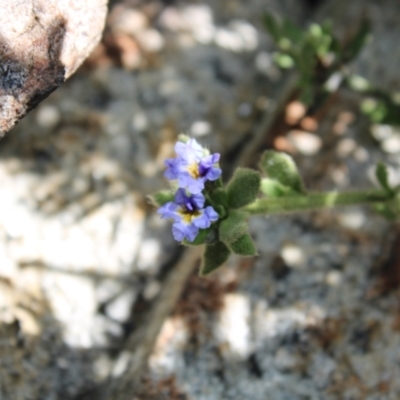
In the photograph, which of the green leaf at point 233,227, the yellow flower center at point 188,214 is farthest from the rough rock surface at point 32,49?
the green leaf at point 233,227

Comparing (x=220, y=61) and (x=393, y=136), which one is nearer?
(x=393, y=136)

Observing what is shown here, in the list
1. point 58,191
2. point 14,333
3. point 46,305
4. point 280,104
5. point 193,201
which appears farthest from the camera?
point 280,104

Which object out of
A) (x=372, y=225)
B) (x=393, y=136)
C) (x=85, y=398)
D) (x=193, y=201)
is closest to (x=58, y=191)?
(x=85, y=398)

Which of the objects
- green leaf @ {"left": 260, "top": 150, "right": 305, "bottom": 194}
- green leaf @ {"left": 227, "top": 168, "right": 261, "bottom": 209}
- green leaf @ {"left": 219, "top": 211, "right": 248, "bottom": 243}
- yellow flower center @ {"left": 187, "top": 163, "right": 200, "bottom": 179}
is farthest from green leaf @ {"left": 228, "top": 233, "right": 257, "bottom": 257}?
green leaf @ {"left": 260, "top": 150, "right": 305, "bottom": 194}

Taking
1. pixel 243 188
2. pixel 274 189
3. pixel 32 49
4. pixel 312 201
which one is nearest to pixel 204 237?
pixel 243 188

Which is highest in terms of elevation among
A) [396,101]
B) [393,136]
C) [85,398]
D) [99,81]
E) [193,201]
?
[193,201]

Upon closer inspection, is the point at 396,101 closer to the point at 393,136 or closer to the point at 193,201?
the point at 393,136
